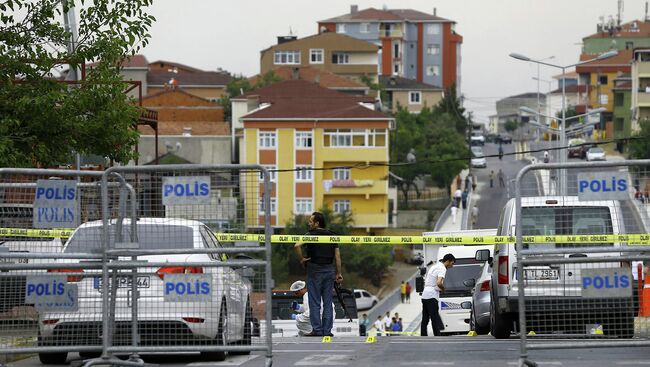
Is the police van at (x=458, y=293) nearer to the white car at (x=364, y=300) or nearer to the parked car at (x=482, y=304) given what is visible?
the parked car at (x=482, y=304)

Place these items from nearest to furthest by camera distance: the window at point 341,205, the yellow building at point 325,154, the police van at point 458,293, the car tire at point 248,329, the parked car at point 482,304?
the car tire at point 248,329, the parked car at point 482,304, the police van at point 458,293, the yellow building at point 325,154, the window at point 341,205

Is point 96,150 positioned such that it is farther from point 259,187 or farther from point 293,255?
point 293,255

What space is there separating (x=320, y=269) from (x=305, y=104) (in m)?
83.9

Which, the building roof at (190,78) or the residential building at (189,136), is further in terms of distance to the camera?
the building roof at (190,78)

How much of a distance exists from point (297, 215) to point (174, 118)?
29.9 m

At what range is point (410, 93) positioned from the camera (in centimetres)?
17688

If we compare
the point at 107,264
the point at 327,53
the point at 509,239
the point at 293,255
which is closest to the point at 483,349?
the point at 509,239

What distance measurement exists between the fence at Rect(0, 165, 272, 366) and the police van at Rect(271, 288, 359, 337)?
29.8ft

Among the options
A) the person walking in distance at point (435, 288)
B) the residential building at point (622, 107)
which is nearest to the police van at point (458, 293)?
the person walking in distance at point (435, 288)

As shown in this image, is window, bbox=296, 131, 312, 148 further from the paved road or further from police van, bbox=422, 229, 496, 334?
the paved road

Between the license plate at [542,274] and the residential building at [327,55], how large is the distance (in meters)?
146

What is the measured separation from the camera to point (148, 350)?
12414 millimetres

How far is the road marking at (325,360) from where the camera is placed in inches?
559

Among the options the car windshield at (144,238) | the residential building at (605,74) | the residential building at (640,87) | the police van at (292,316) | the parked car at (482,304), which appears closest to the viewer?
the car windshield at (144,238)
